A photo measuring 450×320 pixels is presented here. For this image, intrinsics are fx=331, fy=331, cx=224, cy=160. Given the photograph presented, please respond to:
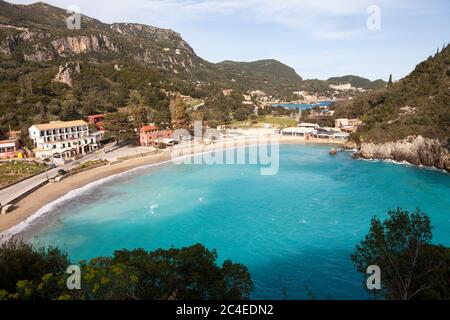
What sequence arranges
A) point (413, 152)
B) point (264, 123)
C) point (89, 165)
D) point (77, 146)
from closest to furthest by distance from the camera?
point (89, 165), point (413, 152), point (77, 146), point (264, 123)

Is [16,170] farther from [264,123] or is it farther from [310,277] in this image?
[264,123]

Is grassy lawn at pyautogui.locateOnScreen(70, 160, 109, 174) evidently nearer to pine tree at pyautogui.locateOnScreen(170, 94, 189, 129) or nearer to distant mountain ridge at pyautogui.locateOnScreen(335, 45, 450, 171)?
pine tree at pyautogui.locateOnScreen(170, 94, 189, 129)

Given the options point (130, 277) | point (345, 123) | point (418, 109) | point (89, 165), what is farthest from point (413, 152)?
point (130, 277)

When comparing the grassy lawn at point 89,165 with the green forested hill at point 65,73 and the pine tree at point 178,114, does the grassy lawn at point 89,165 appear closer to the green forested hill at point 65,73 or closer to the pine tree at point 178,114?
the green forested hill at point 65,73

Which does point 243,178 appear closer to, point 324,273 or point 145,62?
point 324,273
